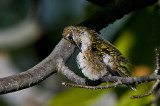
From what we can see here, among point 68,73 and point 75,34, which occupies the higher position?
point 75,34

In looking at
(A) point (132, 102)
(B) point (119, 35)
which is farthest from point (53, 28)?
(A) point (132, 102)

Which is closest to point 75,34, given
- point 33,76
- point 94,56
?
point 94,56

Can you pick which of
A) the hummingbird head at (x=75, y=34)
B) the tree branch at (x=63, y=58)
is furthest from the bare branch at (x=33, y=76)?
the hummingbird head at (x=75, y=34)

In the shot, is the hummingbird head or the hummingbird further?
the hummingbird head

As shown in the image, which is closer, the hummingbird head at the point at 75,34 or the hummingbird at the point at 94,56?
the hummingbird at the point at 94,56

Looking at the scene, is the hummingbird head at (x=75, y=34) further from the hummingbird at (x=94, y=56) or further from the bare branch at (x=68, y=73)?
the bare branch at (x=68, y=73)

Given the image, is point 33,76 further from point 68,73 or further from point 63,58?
point 63,58

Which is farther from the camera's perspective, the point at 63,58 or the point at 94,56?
the point at 63,58

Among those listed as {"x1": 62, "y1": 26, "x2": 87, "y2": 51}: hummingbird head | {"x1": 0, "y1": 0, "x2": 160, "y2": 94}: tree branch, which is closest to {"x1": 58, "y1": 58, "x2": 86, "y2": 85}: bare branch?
{"x1": 0, "y1": 0, "x2": 160, "y2": 94}: tree branch

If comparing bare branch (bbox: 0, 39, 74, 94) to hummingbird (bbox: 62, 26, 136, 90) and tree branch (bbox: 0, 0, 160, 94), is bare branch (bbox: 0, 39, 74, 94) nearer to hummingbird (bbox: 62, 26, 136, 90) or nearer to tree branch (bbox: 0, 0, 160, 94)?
tree branch (bbox: 0, 0, 160, 94)
